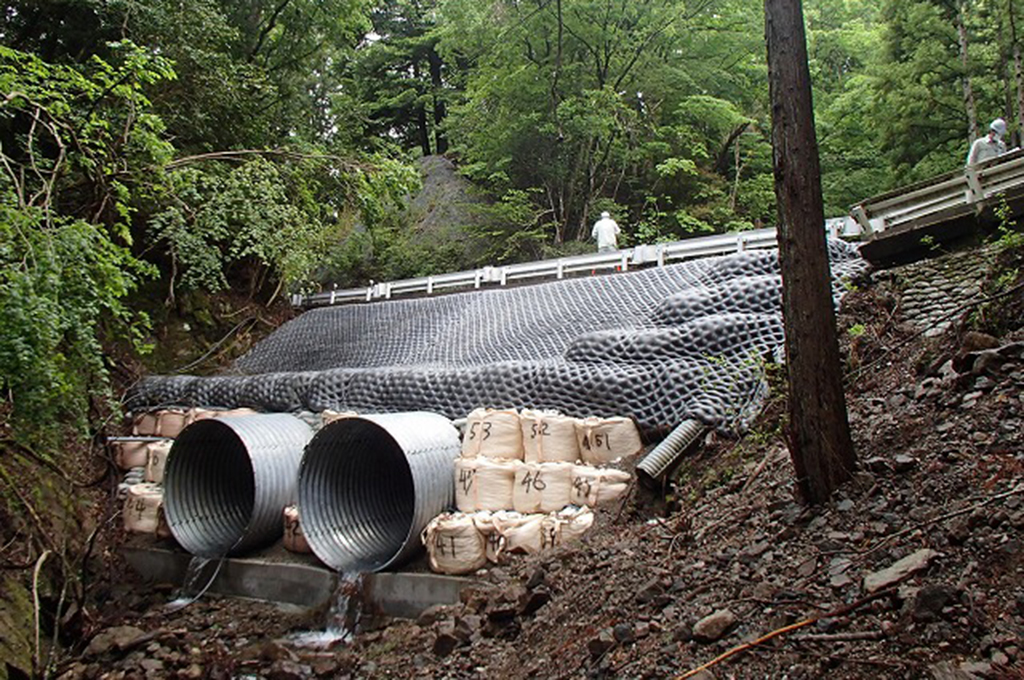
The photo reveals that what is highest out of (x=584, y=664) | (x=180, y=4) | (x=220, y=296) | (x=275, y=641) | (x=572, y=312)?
(x=180, y=4)

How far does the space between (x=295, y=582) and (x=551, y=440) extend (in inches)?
114

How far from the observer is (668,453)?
584 centimetres

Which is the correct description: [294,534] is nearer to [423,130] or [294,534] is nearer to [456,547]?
[456,547]

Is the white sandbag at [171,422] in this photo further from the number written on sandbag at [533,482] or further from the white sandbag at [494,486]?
the number written on sandbag at [533,482]

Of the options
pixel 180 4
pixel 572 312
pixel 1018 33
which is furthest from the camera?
pixel 1018 33

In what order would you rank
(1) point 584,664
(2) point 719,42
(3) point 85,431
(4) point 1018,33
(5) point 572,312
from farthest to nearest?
(2) point 719,42, (4) point 1018,33, (5) point 572,312, (3) point 85,431, (1) point 584,664

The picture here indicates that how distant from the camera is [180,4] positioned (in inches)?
493

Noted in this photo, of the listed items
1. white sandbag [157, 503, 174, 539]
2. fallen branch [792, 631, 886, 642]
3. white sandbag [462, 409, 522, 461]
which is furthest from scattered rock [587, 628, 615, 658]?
white sandbag [157, 503, 174, 539]

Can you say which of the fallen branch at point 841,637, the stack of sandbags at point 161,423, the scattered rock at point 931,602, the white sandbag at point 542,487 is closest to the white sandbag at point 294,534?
the white sandbag at point 542,487

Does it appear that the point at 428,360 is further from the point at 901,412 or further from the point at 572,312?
the point at 901,412

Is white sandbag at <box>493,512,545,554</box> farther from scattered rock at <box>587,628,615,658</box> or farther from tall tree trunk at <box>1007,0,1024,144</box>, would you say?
tall tree trunk at <box>1007,0,1024,144</box>

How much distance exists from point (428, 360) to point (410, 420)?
351 centimetres

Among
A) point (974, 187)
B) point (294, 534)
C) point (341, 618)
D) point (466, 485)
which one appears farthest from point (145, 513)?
point (974, 187)

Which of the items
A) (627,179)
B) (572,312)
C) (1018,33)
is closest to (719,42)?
(627,179)
